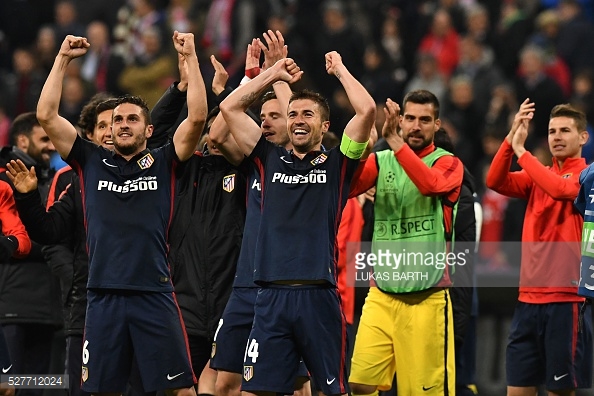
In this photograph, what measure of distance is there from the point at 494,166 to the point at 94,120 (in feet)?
10.7

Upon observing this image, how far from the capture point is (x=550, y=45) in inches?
677

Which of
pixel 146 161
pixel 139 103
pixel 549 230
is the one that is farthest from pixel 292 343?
pixel 549 230

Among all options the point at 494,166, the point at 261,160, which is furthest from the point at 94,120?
the point at 494,166

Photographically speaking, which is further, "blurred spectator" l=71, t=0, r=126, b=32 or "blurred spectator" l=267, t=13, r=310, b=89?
"blurred spectator" l=71, t=0, r=126, b=32

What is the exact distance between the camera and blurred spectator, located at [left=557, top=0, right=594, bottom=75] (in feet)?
56.1

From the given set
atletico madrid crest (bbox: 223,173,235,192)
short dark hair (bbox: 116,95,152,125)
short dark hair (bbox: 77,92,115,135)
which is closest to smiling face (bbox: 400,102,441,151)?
atletico madrid crest (bbox: 223,173,235,192)

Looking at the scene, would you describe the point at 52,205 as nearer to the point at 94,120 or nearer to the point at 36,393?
the point at 94,120

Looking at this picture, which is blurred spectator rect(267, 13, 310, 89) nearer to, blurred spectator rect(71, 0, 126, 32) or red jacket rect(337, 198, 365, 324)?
blurred spectator rect(71, 0, 126, 32)

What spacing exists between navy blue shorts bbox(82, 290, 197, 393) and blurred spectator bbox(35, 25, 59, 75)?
36.7 feet

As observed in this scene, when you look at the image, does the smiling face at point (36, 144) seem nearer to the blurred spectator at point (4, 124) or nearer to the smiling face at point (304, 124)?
the smiling face at point (304, 124)

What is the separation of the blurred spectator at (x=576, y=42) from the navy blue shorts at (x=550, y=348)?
811 centimetres

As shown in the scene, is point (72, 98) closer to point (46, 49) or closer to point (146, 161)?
point (46, 49)

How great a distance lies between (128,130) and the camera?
27.9 feet

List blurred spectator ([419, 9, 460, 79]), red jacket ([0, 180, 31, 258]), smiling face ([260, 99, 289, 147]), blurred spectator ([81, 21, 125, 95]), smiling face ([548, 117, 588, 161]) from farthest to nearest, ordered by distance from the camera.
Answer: blurred spectator ([81, 21, 125, 95]) → blurred spectator ([419, 9, 460, 79]) → smiling face ([548, 117, 588, 161]) → smiling face ([260, 99, 289, 147]) → red jacket ([0, 180, 31, 258])
